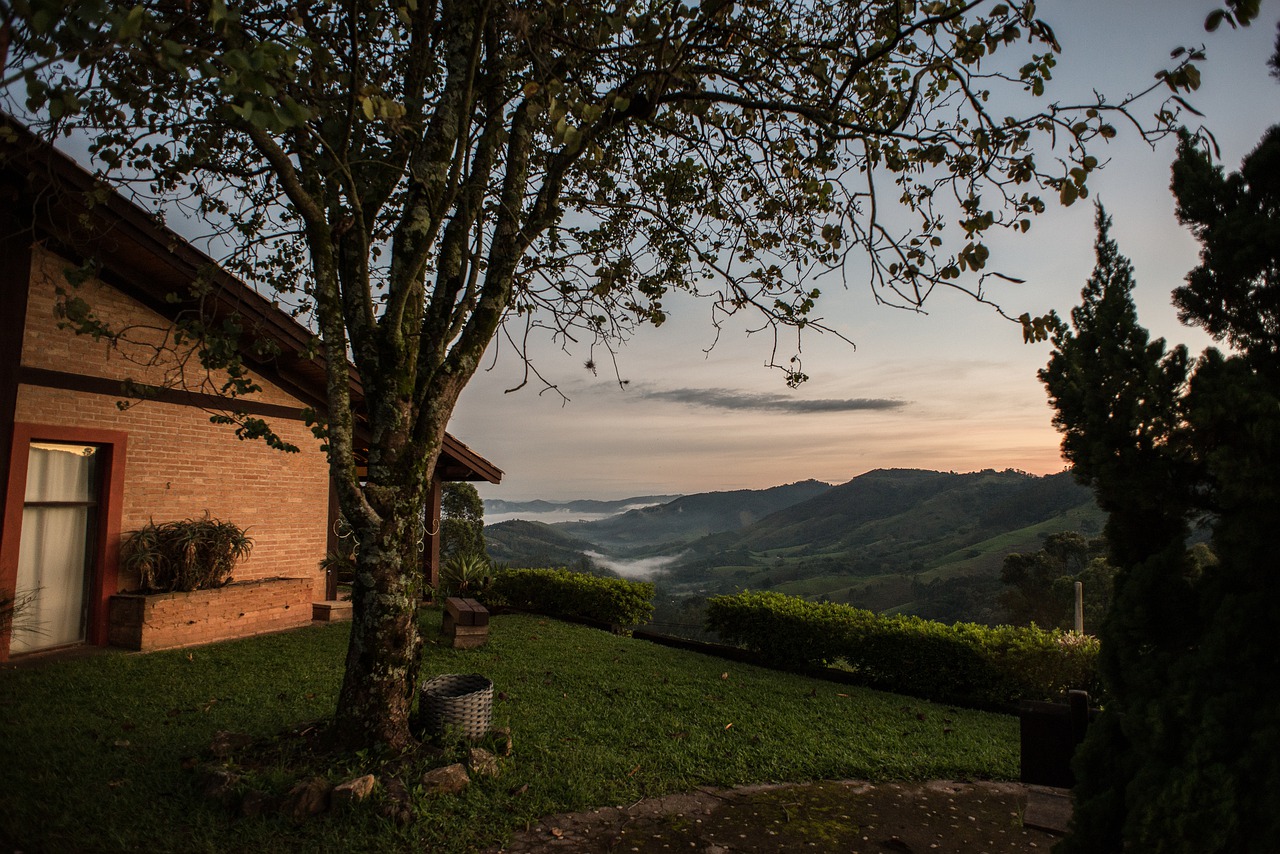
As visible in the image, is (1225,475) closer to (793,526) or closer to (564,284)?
(564,284)

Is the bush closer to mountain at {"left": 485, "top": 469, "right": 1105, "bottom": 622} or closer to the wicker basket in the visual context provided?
the wicker basket

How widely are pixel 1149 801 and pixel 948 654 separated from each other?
6903 mm

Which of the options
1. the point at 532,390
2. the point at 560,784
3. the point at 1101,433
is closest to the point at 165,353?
the point at 532,390

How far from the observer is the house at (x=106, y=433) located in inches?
307

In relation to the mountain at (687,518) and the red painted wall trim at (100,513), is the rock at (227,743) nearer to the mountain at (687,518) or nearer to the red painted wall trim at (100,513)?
the red painted wall trim at (100,513)

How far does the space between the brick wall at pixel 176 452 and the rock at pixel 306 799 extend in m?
5.98

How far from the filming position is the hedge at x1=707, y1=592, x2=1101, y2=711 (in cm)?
874

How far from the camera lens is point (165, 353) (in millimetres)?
9430

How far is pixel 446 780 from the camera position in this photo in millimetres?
4680

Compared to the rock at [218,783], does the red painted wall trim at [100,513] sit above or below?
above

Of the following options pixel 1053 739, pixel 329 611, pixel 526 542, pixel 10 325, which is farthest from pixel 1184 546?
pixel 526 542

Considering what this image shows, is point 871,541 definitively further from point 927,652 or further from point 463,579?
point 927,652

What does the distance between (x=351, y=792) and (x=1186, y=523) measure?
4.81 meters

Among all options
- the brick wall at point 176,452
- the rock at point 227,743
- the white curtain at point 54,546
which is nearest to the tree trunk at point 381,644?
the rock at point 227,743
